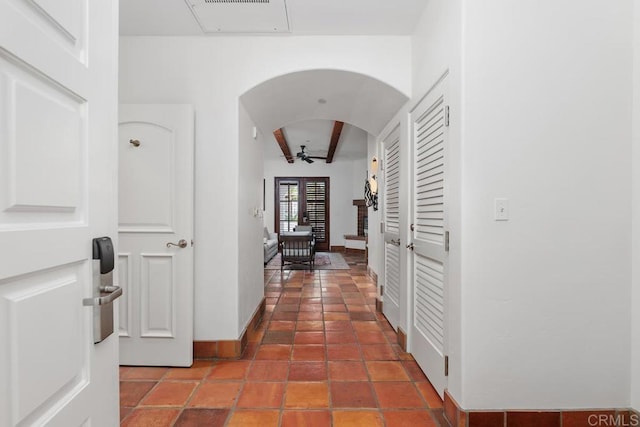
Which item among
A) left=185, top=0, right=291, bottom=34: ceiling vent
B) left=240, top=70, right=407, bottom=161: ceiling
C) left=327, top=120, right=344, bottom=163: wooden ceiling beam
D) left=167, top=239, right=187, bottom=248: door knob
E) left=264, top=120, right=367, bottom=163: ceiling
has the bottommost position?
left=167, top=239, right=187, bottom=248: door knob

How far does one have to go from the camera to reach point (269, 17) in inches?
99.0

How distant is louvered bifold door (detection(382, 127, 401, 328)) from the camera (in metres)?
3.25

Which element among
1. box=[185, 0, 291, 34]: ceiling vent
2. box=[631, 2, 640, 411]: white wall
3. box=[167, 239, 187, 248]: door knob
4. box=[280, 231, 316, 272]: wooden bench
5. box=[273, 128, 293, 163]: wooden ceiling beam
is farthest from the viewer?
box=[280, 231, 316, 272]: wooden bench

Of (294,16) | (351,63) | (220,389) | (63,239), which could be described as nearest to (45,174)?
Result: (63,239)

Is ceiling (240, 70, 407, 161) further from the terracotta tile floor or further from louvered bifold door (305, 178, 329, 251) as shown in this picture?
louvered bifold door (305, 178, 329, 251)

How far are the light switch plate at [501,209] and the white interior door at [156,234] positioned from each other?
6.77ft

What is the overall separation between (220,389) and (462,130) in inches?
85.5

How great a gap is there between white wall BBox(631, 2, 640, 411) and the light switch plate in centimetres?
65

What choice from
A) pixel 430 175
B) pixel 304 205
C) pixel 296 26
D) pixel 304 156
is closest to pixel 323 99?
pixel 296 26

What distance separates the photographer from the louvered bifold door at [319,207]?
34.1 ft

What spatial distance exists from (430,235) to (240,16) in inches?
82.1

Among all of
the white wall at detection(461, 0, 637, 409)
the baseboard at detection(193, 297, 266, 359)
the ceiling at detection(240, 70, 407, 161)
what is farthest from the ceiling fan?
the white wall at detection(461, 0, 637, 409)

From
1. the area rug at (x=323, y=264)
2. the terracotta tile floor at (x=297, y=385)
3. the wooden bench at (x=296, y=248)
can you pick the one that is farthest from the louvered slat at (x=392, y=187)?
the area rug at (x=323, y=264)

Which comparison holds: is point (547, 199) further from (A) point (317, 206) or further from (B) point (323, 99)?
(A) point (317, 206)
